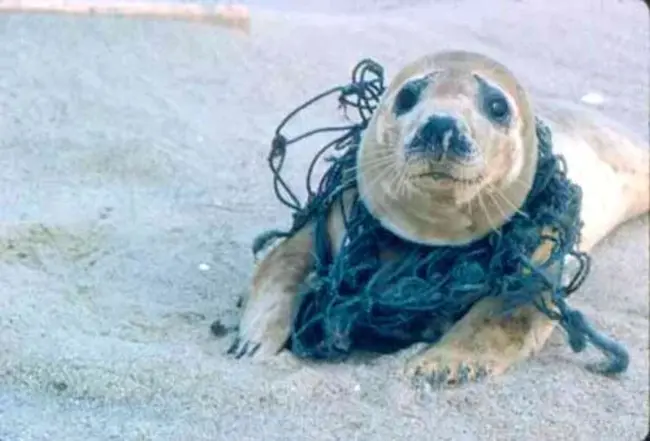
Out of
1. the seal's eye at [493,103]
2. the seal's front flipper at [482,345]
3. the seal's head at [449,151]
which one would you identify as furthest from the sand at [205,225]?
the seal's eye at [493,103]

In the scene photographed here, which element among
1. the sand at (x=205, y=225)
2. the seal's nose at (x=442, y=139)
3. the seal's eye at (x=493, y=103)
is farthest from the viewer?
the seal's eye at (x=493, y=103)

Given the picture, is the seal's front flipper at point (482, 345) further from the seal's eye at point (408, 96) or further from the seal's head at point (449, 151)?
the seal's eye at point (408, 96)

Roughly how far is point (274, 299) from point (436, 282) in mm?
282

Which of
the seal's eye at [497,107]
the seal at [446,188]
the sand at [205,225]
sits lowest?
the sand at [205,225]

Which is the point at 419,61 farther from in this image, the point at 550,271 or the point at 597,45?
the point at 597,45

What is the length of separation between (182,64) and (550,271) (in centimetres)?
188

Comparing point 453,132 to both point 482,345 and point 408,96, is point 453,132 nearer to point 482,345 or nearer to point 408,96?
point 408,96

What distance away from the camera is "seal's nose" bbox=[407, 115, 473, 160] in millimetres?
2195

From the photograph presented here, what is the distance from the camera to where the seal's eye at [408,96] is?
2355 millimetres

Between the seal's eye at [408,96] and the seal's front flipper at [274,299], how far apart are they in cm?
32

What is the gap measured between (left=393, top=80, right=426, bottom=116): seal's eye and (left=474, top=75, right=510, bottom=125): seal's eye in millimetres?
94

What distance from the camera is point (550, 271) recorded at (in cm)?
238

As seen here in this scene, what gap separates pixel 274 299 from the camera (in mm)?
2465

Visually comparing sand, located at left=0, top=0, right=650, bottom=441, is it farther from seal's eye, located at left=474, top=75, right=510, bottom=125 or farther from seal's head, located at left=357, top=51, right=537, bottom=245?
seal's eye, located at left=474, top=75, right=510, bottom=125
